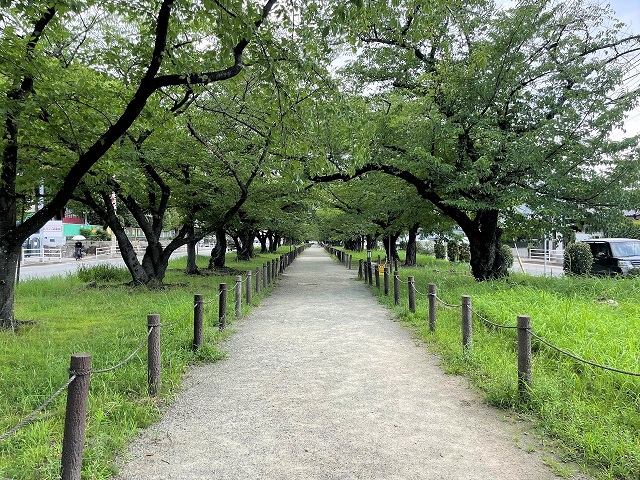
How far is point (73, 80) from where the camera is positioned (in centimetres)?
808

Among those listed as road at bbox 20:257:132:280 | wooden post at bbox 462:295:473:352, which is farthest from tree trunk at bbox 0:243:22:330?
road at bbox 20:257:132:280

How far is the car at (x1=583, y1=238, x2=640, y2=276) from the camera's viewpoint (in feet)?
51.4

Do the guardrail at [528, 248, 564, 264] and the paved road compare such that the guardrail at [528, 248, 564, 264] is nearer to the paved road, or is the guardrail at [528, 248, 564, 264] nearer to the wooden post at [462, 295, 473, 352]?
the wooden post at [462, 295, 473, 352]

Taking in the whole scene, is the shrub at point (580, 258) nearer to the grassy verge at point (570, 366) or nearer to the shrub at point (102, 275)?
the grassy verge at point (570, 366)

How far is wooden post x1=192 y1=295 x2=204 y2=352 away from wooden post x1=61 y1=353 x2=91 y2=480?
323 cm

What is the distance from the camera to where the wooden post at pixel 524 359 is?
4.42m

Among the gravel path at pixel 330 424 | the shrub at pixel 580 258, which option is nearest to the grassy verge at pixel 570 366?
the gravel path at pixel 330 424

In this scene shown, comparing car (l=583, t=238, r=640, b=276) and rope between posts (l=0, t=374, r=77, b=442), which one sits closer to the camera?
A: rope between posts (l=0, t=374, r=77, b=442)

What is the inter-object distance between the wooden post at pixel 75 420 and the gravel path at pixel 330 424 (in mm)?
395

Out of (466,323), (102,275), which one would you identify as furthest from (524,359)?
(102,275)

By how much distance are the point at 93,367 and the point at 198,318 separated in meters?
1.47

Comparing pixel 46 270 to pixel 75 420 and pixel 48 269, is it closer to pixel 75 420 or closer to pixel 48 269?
pixel 48 269

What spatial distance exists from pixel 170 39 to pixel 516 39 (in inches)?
334

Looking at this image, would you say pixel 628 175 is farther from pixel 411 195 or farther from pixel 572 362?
pixel 572 362
